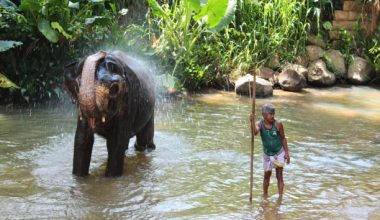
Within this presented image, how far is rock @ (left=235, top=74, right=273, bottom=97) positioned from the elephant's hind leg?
505cm

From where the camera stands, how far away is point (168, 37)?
13.1 m

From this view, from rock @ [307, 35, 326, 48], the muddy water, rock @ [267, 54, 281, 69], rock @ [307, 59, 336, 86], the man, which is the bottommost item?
the muddy water

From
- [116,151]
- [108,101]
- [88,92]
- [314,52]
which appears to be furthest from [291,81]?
[88,92]

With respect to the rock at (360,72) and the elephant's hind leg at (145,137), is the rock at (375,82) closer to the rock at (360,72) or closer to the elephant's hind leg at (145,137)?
the rock at (360,72)

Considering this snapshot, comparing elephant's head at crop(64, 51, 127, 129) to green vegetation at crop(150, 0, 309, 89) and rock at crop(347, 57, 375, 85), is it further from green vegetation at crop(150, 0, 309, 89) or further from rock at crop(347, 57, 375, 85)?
rock at crop(347, 57, 375, 85)

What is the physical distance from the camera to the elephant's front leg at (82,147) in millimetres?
6484

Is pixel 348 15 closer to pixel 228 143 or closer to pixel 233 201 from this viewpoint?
pixel 228 143

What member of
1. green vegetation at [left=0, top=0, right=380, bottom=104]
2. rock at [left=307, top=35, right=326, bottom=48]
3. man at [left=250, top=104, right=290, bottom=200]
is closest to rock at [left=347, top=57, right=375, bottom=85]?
green vegetation at [left=0, top=0, right=380, bottom=104]

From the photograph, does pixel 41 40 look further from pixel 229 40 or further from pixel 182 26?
pixel 229 40

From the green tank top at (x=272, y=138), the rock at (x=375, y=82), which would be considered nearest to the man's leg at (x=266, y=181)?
the green tank top at (x=272, y=138)

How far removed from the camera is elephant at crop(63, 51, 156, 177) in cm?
584

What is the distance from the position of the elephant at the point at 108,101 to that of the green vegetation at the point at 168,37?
3795 millimetres

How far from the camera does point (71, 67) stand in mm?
6312

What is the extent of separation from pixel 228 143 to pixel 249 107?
3.08m
